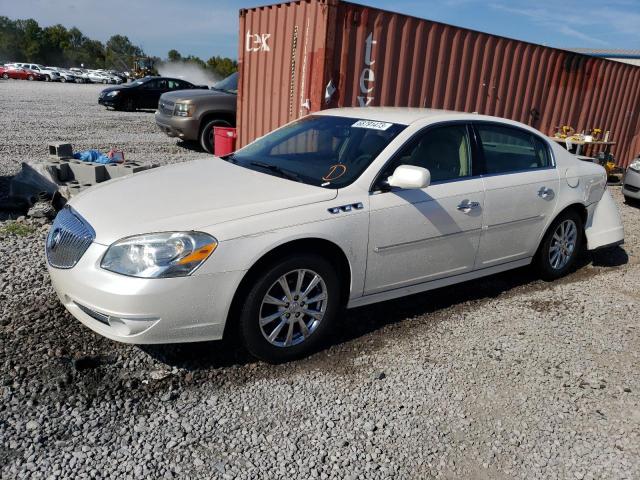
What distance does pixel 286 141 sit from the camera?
4.48 meters

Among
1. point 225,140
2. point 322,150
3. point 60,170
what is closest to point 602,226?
point 322,150

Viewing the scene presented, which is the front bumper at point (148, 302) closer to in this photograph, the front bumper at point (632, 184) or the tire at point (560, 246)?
the tire at point (560, 246)

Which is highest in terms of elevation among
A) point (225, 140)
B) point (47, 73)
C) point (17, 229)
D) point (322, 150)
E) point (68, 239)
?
point (322, 150)

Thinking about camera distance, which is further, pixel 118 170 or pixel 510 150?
pixel 118 170

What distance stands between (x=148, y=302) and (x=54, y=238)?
952 mm

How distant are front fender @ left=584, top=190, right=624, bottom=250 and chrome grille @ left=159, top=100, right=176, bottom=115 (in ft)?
29.8

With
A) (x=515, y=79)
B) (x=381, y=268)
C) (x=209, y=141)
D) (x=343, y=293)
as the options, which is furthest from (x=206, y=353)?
(x=209, y=141)

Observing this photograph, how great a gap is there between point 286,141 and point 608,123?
10.2 metres

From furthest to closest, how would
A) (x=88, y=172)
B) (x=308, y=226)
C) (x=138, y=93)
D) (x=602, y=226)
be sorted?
(x=138, y=93)
(x=88, y=172)
(x=602, y=226)
(x=308, y=226)

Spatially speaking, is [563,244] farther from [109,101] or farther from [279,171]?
[109,101]

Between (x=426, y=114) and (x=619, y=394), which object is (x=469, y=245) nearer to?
(x=426, y=114)

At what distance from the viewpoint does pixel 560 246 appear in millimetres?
5098

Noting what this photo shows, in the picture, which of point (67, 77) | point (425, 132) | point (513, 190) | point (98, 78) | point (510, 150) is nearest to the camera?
point (425, 132)

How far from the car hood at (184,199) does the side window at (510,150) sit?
1.61 metres
